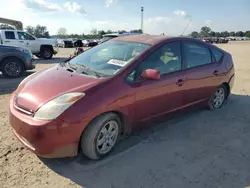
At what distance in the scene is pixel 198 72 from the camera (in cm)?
476

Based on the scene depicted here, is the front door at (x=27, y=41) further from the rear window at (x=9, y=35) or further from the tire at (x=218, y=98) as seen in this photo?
the tire at (x=218, y=98)

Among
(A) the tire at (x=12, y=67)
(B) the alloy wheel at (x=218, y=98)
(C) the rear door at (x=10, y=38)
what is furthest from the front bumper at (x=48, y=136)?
(C) the rear door at (x=10, y=38)

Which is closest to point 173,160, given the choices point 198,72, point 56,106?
point 56,106

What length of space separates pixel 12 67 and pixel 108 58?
632 cm

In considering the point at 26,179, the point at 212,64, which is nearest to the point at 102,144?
the point at 26,179

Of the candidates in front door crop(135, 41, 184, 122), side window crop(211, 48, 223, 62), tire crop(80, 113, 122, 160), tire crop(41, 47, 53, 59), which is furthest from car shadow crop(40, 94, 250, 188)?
tire crop(41, 47, 53, 59)

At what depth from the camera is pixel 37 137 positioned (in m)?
2.95

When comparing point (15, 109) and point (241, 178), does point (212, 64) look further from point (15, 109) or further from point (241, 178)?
point (15, 109)

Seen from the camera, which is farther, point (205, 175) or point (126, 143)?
point (126, 143)

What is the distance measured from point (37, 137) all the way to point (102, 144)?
0.87 m

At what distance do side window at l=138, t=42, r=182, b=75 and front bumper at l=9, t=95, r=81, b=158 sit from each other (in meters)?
1.37

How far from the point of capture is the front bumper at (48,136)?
9.61 feet

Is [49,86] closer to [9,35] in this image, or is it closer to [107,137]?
[107,137]

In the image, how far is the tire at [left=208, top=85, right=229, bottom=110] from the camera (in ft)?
18.2
